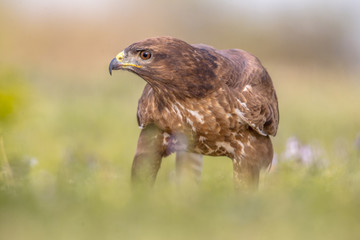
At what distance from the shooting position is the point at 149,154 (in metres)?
6.33

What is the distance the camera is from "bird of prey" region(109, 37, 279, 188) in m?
6.05

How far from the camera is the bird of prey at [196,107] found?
19.8 feet

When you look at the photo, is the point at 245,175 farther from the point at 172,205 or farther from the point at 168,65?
the point at 172,205

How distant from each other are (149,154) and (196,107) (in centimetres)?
59

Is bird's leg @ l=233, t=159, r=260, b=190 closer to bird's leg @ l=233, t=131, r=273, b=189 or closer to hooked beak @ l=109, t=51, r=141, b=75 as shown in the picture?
bird's leg @ l=233, t=131, r=273, b=189

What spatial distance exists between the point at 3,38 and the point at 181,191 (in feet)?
62.7

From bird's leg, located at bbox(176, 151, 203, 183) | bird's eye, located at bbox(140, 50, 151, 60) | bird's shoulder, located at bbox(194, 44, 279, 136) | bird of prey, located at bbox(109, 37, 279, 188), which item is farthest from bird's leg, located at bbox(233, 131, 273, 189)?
bird's eye, located at bbox(140, 50, 151, 60)

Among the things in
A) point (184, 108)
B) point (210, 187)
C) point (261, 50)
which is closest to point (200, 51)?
point (184, 108)

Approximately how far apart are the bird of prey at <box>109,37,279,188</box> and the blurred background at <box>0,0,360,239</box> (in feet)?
0.91

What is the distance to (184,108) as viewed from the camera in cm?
613

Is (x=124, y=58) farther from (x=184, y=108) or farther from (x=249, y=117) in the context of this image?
(x=249, y=117)

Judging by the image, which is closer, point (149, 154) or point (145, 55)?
point (145, 55)

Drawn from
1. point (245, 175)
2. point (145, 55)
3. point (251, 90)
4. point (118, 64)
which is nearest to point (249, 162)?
point (245, 175)

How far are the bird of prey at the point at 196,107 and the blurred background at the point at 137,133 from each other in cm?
28
